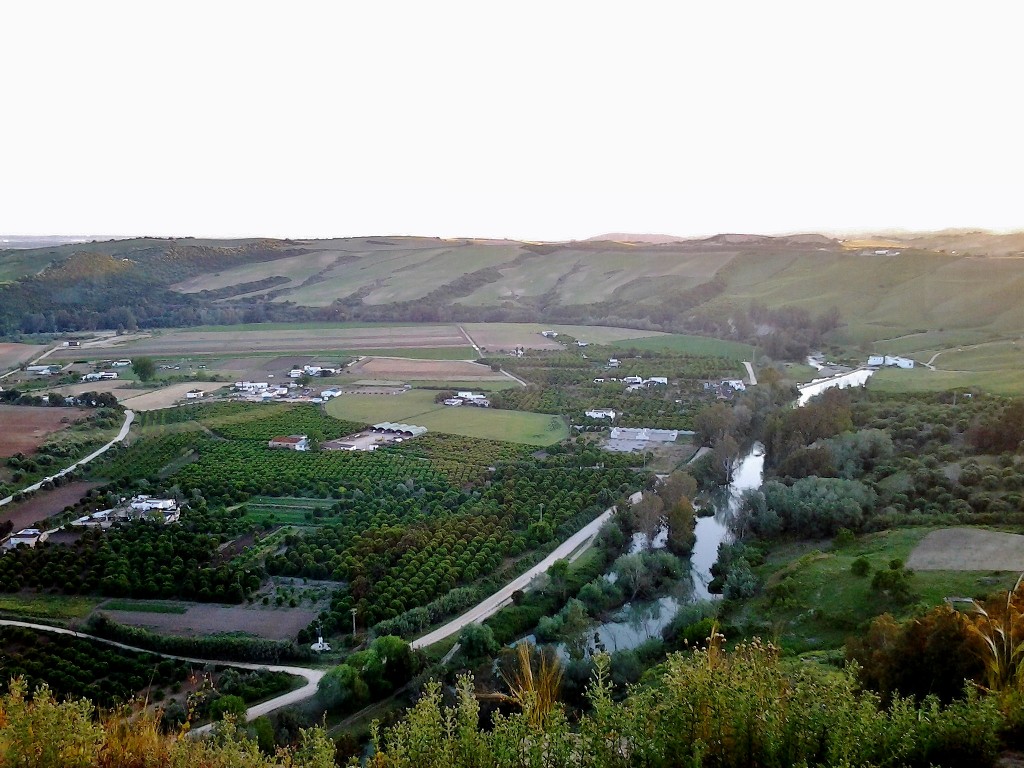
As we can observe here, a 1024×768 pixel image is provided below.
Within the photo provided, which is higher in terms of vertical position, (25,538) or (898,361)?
(898,361)

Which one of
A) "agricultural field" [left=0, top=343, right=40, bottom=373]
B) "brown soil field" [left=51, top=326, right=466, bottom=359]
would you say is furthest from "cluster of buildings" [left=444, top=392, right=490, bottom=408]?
"agricultural field" [left=0, top=343, right=40, bottom=373]

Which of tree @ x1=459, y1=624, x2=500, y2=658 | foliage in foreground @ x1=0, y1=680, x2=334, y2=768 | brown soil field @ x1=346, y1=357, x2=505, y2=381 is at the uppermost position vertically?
foliage in foreground @ x1=0, y1=680, x2=334, y2=768

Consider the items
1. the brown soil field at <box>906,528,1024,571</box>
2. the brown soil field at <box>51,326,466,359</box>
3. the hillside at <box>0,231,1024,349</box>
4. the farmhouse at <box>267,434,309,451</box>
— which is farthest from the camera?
the hillside at <box>0,231,1024,349</box>

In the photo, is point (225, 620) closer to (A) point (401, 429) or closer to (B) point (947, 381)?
(A) point (401, 429)

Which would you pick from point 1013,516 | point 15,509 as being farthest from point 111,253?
point 1013,516

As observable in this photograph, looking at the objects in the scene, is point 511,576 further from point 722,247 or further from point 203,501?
point 722,247

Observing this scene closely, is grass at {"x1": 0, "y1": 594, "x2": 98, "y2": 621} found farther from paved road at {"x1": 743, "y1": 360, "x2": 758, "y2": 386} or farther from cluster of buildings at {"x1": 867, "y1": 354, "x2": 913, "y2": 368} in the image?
cluster of buildings at {"x1": 867, "y1": 354, "x2": 913, "y2": 368}

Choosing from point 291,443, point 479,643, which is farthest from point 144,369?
point 479,643
